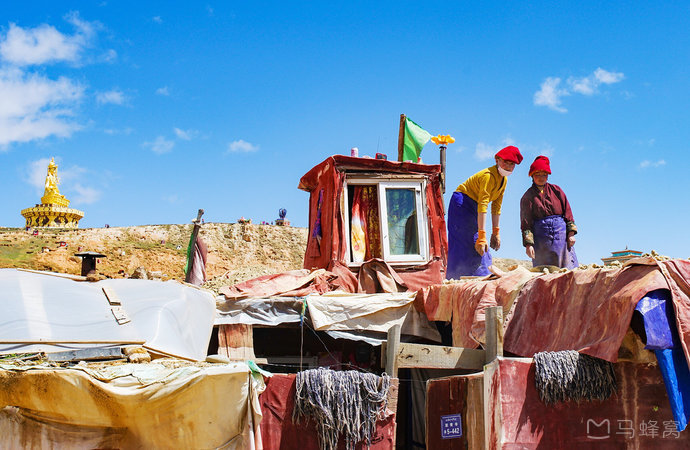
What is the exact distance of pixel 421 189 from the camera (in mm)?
Answer: 10648

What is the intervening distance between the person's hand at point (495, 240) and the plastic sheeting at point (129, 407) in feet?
17.7

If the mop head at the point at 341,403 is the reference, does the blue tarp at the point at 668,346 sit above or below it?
above

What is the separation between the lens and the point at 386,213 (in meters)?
10.4

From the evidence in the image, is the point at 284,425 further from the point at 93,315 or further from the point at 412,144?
the point at 412,144

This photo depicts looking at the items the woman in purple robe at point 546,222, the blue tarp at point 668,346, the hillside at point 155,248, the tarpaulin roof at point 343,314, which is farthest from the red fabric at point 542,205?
the hillside at point 155,248

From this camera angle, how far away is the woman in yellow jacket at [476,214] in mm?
9305

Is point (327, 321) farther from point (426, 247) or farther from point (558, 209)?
point (558, 209)

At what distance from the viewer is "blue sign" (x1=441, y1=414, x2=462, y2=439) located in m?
5.77

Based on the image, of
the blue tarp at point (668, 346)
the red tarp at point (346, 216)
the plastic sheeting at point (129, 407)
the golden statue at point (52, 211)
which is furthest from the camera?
the golden statue at point (52, 211)

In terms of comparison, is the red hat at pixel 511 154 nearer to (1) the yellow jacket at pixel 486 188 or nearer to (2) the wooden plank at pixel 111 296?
(1) the yellow jacket at pixel 486 188

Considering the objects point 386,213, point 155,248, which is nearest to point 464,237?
point 386,213

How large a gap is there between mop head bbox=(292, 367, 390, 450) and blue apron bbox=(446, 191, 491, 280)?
14.5 feet

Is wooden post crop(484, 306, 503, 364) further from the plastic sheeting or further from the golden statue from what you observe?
the golden statue

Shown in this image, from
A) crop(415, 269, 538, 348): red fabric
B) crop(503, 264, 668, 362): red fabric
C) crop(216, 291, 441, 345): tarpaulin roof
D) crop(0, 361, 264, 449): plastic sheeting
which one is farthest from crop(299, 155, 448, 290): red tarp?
crop(0, 361, 264, 449): plastic sheeting
